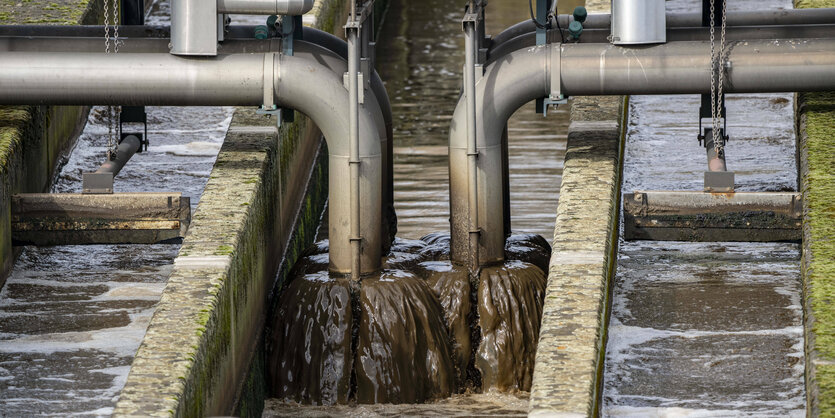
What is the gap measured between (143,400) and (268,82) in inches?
118

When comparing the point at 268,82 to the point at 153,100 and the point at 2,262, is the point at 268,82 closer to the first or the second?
the point at 153,100

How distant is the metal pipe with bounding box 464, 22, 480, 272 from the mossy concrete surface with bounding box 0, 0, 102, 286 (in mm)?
2942

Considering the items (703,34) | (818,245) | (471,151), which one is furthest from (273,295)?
(818,245)

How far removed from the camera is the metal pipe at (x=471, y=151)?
29.1 ft

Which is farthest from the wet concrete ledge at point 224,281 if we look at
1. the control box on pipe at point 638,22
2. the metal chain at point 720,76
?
the metal chain at point 720,76

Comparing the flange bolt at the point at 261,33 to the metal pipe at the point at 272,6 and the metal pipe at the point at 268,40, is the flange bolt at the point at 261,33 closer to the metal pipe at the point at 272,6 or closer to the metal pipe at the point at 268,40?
the metal pipe at the point at 268,40

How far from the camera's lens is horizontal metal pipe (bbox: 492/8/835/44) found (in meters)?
9.63

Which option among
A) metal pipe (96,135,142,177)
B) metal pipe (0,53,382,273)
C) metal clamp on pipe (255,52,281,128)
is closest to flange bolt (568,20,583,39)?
metal pipe (0,53,382,273)

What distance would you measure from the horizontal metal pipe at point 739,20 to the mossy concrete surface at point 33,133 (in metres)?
3.29

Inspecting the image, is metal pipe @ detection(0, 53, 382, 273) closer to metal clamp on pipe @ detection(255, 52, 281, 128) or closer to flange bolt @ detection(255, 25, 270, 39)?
metal clamp on pipe @ detection(255, 52, 281, 128)

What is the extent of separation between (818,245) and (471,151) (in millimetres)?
2236

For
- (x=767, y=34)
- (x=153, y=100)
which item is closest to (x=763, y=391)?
(x=767, y=34)

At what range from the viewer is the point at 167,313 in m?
7.52

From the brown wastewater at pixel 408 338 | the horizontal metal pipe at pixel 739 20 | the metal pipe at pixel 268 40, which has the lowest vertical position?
the brown wastewater at pixel 408 338
